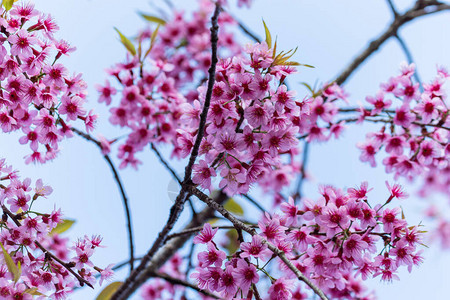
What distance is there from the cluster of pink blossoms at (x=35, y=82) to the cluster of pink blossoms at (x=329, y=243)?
1059 mm

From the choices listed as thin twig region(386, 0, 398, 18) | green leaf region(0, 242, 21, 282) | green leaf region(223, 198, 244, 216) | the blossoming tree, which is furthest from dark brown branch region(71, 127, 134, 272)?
thin twig region(386, 0, 398, 18)

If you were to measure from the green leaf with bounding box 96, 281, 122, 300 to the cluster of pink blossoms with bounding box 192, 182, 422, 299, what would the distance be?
1.14 metres

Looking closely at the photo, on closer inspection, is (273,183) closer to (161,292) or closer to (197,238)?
(161,292)

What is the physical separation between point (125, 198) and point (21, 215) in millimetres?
914

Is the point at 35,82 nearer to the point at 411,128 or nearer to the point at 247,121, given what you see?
the point at 247,121

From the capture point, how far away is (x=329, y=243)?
2.14 metres

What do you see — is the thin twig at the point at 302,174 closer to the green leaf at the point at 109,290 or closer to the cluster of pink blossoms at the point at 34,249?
the green leaf at the point at 109,290

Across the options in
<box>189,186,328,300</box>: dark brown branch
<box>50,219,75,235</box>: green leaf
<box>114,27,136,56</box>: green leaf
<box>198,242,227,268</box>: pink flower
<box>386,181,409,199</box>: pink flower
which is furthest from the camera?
<box>114,27,136,56</box>: green leaf

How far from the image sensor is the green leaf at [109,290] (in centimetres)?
299

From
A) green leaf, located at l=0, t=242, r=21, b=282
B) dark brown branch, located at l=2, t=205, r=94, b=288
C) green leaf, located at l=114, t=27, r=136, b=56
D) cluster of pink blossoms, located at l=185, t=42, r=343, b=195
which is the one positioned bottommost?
green leaf, located at l=0, t=242, r=21, b=282

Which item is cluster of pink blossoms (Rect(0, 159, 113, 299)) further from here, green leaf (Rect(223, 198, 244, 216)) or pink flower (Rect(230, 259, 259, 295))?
green leaf (Rect(223, 198, 244, 216))

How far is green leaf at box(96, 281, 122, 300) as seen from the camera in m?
2.99

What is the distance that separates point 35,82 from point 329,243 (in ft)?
5.46

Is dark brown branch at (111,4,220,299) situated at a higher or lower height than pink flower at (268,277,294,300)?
higher
